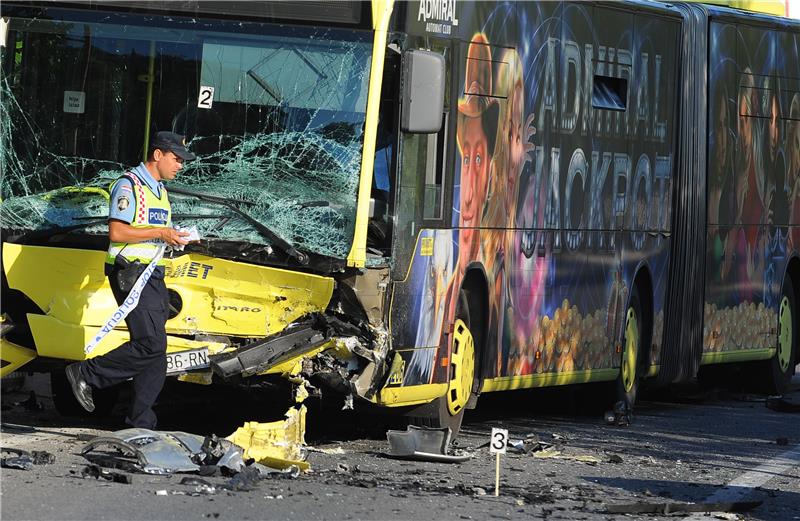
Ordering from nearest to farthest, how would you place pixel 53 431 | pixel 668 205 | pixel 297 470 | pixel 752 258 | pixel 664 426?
pixel 297 470
pixel 53 431
pixel 664 426
pixel 668 205
pixel 752 258

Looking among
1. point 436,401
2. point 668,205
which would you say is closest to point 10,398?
point 436,401

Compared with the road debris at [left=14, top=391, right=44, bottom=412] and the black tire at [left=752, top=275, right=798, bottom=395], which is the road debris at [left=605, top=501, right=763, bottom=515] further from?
the black tire at [left=752, top=275, right=798, bottom=395]

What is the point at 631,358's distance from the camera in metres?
17.1

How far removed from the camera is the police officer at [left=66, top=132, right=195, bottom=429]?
11.4 metres

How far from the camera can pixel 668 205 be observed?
17.5m

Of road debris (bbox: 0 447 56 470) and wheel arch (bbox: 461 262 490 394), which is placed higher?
wheel arch (bbox: 461 262 490 394)

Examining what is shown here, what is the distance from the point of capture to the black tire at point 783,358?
805 inches

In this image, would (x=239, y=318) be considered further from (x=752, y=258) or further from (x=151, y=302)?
(x=752, y=258)

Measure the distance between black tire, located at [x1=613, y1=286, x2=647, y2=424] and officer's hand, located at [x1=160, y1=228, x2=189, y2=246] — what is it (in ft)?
19.9

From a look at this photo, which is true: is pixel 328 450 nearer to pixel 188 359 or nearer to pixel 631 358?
pixel 188 359

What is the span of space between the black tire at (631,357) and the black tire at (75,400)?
470 centimetres

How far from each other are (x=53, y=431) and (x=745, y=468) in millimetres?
4653

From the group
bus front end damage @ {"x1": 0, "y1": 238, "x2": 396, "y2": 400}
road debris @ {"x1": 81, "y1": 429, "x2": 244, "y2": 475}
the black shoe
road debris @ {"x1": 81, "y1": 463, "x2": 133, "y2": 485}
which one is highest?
bus front end damage @ {"x1": 0, "y1": 238, "x2": 396, "y2": 400}

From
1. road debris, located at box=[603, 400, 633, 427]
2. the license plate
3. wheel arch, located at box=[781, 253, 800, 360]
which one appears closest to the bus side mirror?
the license plate
